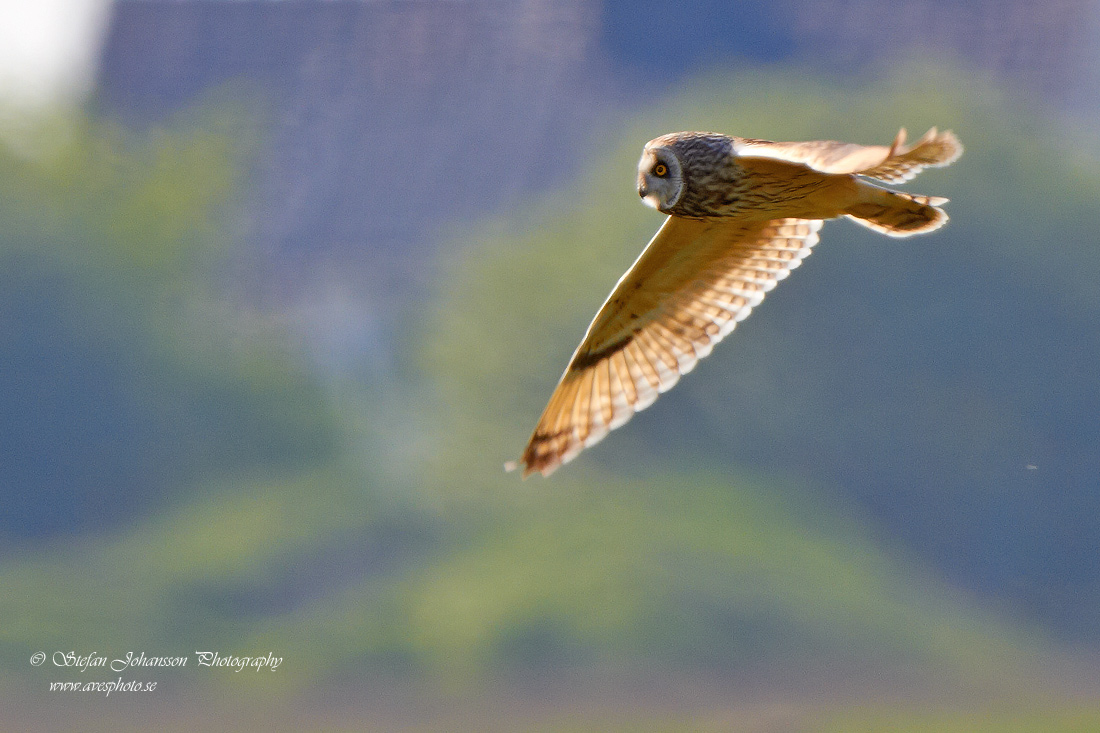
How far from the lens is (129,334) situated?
5406 mm

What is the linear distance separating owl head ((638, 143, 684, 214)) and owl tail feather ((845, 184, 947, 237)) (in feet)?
1.04

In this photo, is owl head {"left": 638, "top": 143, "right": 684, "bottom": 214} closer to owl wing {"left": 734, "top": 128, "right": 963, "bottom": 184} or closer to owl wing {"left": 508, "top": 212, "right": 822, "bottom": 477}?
owl wing {"left": 734, "top": 128, "right": 963, "bottom": 184}

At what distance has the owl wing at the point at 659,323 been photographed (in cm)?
216

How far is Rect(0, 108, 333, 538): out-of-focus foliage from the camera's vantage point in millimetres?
5223

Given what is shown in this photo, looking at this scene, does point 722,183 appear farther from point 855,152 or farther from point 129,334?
point 129,334

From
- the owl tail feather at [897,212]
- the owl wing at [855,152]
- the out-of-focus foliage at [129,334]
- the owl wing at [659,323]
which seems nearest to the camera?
the owl wing at [855,152]

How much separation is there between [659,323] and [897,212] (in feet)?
1.75

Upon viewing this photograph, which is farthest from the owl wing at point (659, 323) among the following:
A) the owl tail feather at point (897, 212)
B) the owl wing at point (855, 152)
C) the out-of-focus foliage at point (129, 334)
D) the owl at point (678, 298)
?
the out-of-focus foliage at point (129, 334)

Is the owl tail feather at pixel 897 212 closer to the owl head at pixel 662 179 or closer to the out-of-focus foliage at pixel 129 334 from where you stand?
the owl head at pixel 662 179

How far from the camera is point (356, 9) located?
18.3 feet

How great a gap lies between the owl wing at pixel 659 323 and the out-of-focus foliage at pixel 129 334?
3340 millimetres

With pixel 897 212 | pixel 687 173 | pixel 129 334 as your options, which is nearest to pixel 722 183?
pixel 687 173

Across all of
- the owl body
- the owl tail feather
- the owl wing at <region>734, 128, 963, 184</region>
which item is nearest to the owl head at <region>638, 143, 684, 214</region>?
the owl body

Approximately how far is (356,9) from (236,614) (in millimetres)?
3023
